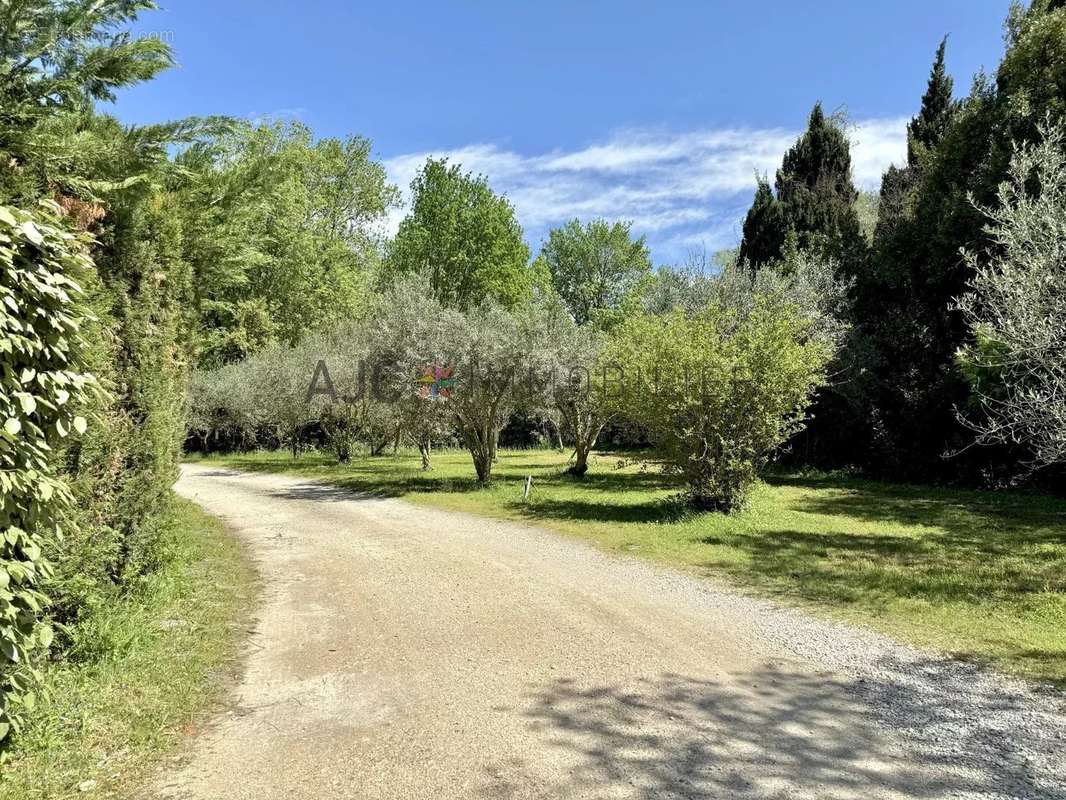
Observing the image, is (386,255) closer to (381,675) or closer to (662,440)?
(662,440)

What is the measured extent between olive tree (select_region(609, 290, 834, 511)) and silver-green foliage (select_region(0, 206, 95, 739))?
31.7 feet

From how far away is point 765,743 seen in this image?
3.85 metres

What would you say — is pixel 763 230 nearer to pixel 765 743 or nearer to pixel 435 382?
pixel 435 382

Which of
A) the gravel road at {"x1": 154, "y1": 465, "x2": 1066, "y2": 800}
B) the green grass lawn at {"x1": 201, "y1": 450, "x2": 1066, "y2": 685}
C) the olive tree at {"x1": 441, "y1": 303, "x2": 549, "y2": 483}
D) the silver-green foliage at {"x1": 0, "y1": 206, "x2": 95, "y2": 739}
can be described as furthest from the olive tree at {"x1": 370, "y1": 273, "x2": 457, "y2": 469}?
the silver-green foliage at {"x1": 0, "y1": 206, "x2": 95, "y2": 739}

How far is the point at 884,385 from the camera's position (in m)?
20.9

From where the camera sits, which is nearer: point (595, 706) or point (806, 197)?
point (595, 706)

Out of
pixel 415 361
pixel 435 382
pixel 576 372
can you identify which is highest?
pixel 415 361

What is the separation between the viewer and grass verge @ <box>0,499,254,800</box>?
3488 mm

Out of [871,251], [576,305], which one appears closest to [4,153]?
[871,251]

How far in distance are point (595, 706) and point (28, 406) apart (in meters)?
3.80

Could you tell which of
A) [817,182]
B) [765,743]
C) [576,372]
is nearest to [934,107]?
[817,182]

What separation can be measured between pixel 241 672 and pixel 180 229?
4303 millimetres

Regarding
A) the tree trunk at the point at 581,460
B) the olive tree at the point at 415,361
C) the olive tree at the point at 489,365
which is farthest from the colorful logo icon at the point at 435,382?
the tree trunk at the point at 581,460

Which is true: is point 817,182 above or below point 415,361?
above
